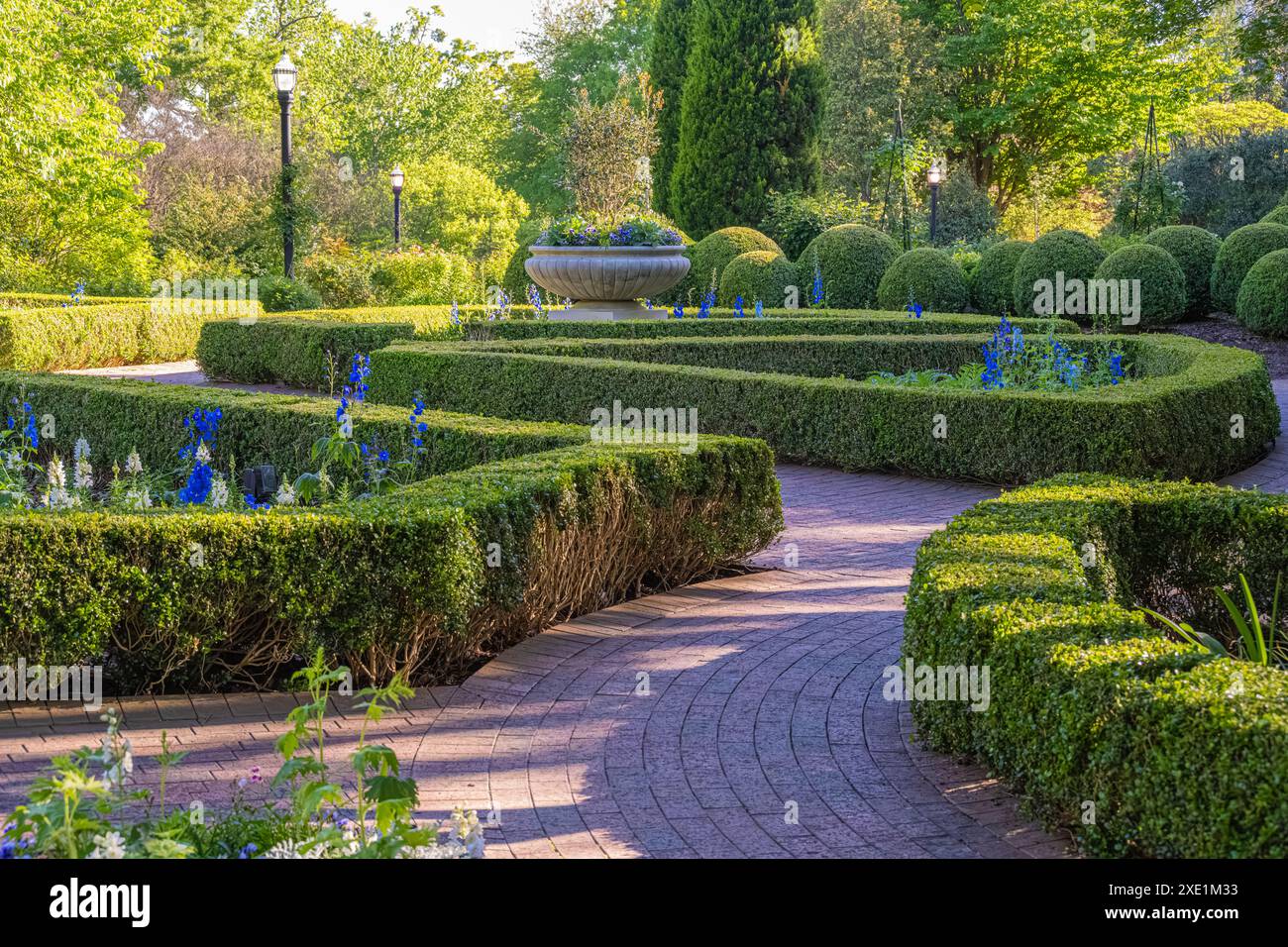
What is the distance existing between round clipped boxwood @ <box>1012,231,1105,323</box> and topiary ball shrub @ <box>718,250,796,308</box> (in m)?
3.37

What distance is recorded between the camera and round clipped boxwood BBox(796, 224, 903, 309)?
20297mm

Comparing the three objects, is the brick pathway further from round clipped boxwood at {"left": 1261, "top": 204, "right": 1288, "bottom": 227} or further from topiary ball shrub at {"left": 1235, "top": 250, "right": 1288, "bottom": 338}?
round clipped boxwood at {"left": 1261, "top": 204, "right": 1288, "bottom": 227}

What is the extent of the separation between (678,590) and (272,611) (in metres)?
2.28

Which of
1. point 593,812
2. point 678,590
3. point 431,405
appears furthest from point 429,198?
point 593,812

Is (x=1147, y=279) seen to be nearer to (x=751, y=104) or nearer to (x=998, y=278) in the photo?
(x=998, y=278)

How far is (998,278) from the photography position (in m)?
19.6

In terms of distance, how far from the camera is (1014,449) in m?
9.21

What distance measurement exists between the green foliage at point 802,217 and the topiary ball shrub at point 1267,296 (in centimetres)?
809

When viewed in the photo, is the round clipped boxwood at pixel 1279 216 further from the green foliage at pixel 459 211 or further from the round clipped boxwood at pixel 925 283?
the green foliage at pixel 459 211

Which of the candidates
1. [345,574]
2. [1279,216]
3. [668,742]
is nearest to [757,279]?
[1279,216]

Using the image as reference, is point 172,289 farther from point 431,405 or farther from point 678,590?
point 678,590

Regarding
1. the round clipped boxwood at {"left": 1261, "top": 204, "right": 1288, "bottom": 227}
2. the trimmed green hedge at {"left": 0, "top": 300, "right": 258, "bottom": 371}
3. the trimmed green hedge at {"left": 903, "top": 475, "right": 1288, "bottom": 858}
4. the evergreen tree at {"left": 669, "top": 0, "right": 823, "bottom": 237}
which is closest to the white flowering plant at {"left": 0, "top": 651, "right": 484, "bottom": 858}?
the trimmed green hedge at {"left": 903, "top": 475, "right": 1288, "bottom": 858}

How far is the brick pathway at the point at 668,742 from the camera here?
12.2ft

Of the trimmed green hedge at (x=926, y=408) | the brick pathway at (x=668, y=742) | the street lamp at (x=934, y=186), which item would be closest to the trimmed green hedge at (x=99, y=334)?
the trimmed green hedge at (x=926, y=408)
